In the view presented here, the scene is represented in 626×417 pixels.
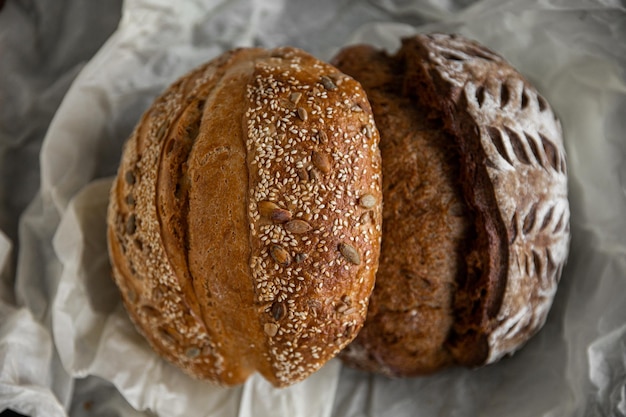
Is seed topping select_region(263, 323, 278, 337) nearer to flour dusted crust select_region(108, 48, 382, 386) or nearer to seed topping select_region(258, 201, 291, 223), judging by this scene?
flour dusted crust select_region(108, 48, 382, 386)

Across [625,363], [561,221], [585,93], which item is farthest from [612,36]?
[625,363]

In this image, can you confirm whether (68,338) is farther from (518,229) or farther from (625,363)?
(625,363)

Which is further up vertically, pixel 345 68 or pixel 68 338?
pixel 345 68

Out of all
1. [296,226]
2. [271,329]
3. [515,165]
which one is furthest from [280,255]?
[515,165]

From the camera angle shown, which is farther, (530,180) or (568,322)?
(568,322)

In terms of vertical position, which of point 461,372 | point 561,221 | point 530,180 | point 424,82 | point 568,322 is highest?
point 424,82

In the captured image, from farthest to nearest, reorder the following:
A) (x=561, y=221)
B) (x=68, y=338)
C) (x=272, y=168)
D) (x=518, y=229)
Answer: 1. (x=68, y=338)
2. (x=561, y=221)
3. (x=518, y=229)
4. (x=272, y=168)

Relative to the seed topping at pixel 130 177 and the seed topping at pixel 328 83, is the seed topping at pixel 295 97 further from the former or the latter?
the seed topping at pixel 130 177
